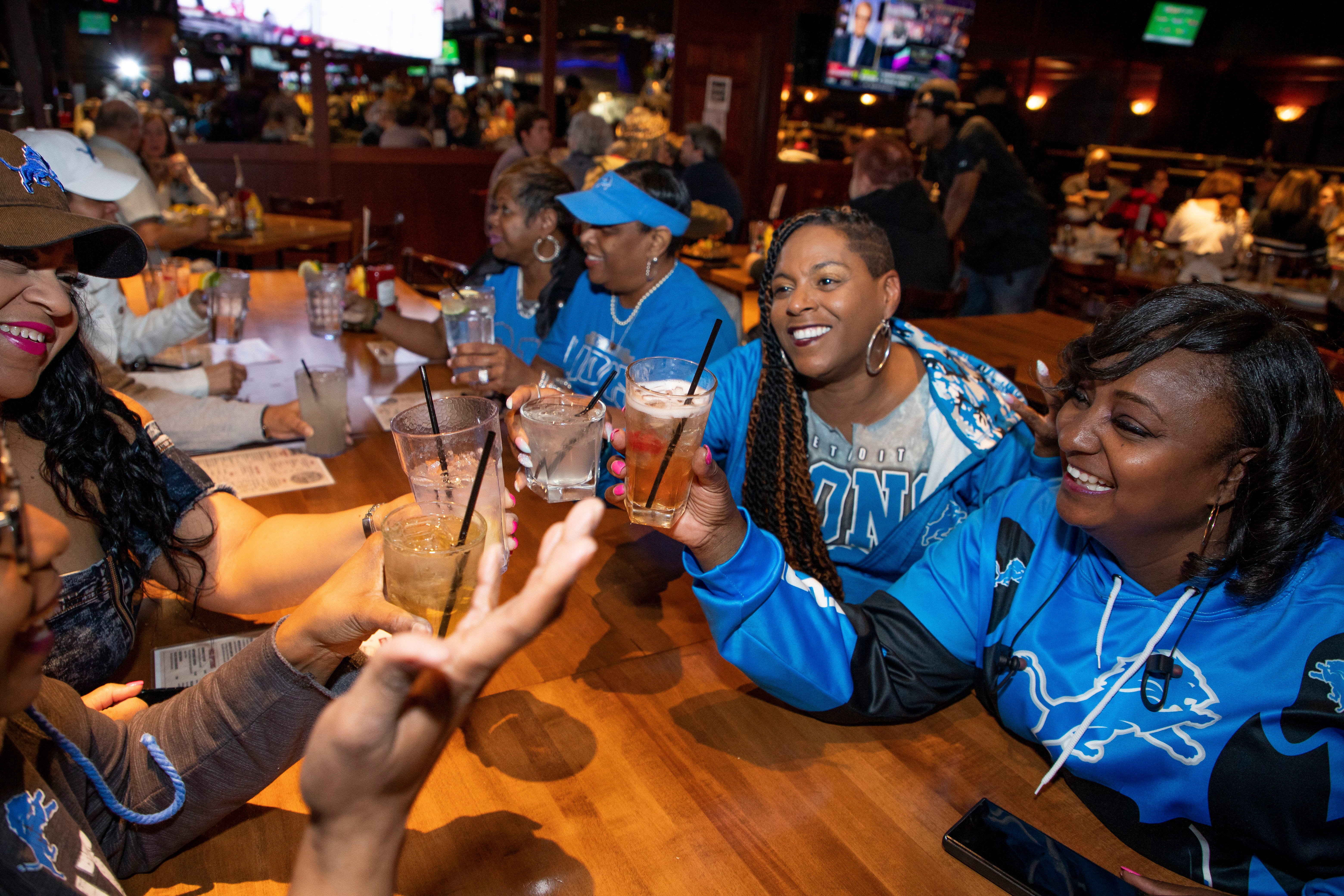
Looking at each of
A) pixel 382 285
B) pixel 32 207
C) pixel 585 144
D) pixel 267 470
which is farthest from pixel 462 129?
pixel 32 207

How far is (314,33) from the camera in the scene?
796 centimetres

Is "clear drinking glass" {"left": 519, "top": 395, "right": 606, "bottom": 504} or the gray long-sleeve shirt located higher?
"clear drinking glass" {"left": 519, "top": 395, "right": 606, "bottom": 504}

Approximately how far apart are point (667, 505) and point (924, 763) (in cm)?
59

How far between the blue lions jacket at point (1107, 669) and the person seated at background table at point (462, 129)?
8.86 meters

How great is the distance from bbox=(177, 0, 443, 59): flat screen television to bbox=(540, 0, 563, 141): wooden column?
4.61 feet

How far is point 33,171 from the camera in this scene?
46.8 inches

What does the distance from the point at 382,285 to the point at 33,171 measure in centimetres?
227

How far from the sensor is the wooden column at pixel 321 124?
25.7 ft

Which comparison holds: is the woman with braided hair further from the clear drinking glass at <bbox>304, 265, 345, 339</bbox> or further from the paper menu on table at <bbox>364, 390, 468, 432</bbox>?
the clear drinking glass at <bbox>304, 265, 345, 339</bbox>

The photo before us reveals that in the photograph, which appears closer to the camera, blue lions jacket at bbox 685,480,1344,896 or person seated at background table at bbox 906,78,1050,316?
blue lions jacket at bbox 685,480,1344,896

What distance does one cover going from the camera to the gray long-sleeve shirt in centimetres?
98

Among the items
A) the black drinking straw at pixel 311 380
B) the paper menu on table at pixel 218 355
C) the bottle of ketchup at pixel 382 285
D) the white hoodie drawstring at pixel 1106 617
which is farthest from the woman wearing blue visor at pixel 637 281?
the white hoodie drawstring at pixel 1106 617

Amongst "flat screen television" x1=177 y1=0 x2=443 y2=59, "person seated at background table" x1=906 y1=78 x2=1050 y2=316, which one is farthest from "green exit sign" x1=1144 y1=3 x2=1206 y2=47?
"flat screen television" x1=177 y1=0 x2=443 y2=59

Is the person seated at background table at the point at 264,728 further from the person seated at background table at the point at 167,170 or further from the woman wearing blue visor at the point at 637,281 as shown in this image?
the person seated at background table at the point at 167,170
